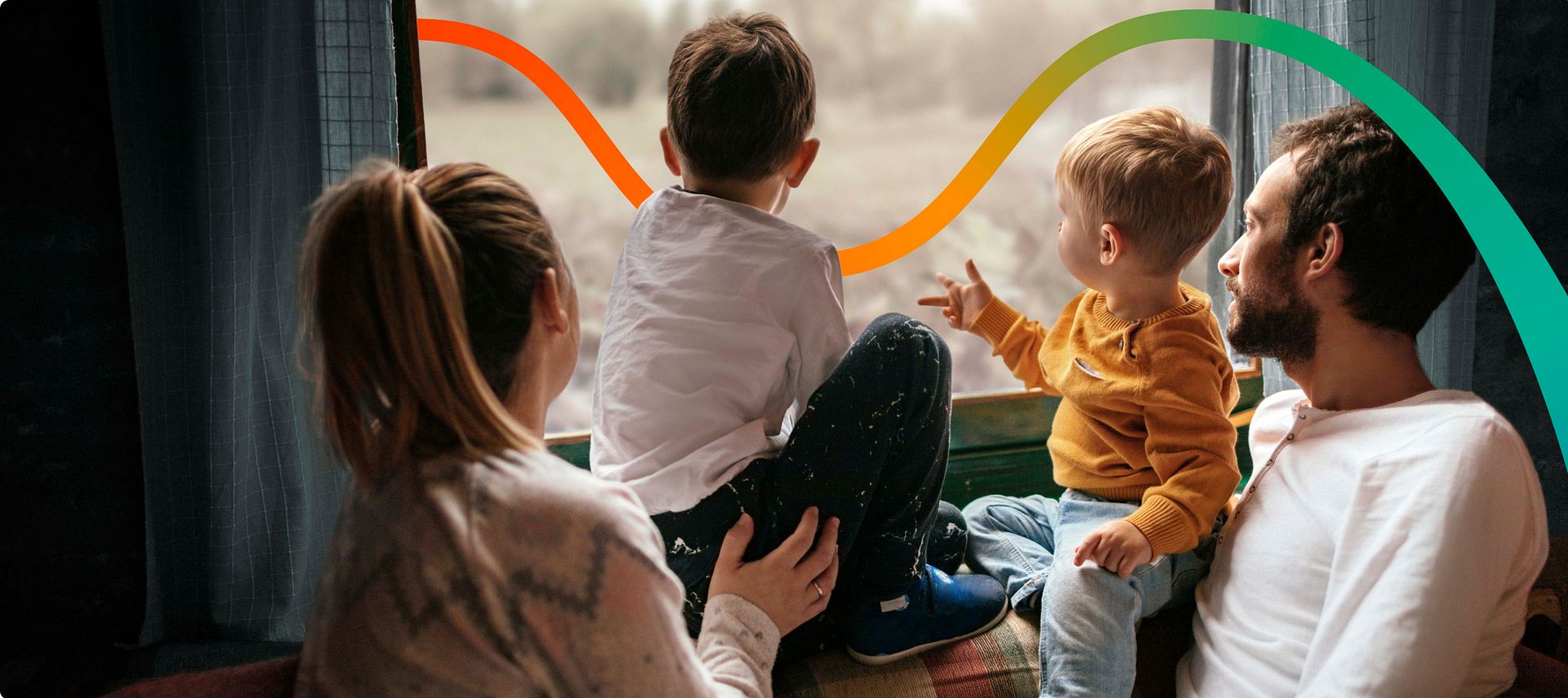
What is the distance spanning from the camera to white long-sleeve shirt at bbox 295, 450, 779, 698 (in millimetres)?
887

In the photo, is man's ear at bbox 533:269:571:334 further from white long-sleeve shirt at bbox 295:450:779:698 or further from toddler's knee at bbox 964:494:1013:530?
toddler's knee at bbox 964:494:1013:530

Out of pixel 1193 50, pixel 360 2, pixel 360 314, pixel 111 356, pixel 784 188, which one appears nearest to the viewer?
pixel 360 314

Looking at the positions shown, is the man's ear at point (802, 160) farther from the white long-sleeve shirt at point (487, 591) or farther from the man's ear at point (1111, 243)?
the white long-sleeve shirt at point (487, 591)

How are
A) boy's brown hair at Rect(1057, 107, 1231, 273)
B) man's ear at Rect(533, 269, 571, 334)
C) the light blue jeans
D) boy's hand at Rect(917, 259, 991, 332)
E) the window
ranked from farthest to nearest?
1. the window
2. boy's hand at Rect(917, 259, 991, 332)
3. boy's brown hair at Rect(1057, 107, 1231, 273)
4. the light blue jeans
5. man's ear at Rect(533, 269, 571, 334)

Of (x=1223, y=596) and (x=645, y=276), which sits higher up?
(x=645, y=276)

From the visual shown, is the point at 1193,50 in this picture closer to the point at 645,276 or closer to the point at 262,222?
the point at 645,276

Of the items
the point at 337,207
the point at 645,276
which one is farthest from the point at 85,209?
the point at 337,207

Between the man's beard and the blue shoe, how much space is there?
0.55 m

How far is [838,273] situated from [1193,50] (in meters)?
1.38

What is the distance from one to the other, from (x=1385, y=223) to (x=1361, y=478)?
0.35 metres

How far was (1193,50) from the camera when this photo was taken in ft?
7.91

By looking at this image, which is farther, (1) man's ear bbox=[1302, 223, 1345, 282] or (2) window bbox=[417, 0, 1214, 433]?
(2) window bbox=[417, 0, 1214, 433]

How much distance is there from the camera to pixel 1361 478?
1.30 m

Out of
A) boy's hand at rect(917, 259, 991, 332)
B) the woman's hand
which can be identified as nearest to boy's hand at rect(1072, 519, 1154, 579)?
the woman's hand
